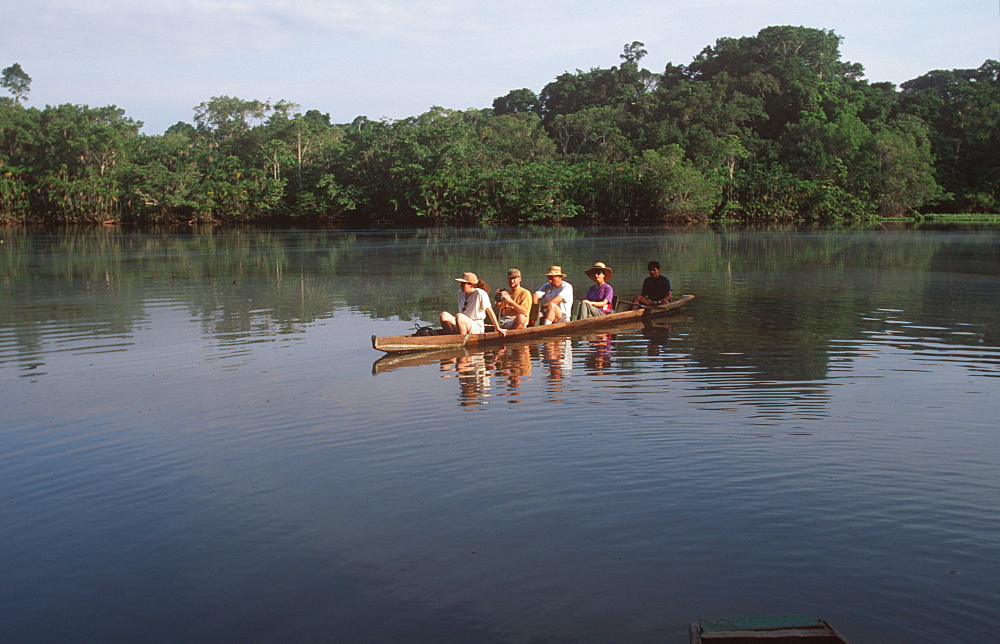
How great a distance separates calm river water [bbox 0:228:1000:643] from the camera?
429cm

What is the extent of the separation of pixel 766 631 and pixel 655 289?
1121 centimetres

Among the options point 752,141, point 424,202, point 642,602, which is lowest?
point 642,602

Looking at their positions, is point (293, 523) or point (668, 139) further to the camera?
point (668, 139)

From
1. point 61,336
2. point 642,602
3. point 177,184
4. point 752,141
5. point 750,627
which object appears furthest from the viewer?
point 752,141

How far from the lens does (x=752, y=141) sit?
61.2 meters

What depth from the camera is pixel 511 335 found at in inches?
460

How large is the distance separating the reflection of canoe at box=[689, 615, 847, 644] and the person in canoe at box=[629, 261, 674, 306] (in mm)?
10932

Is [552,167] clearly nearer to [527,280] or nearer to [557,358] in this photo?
[527,280]

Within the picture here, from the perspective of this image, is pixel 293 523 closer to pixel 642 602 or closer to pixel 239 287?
pixel 642 602

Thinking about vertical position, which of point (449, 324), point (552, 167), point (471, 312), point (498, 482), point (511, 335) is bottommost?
point (498, 482)

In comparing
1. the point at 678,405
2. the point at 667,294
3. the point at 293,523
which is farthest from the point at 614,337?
the point at 293,523

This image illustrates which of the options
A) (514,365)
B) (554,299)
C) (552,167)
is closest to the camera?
(514,365)

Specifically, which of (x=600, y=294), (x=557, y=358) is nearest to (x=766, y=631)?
(x=557, y=358)

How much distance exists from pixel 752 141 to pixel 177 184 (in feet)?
129
